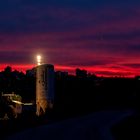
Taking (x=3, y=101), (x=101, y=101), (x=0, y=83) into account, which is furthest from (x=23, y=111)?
(x=101, y=101)

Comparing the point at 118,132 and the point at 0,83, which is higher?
the point at 0,83

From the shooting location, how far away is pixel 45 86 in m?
37.4

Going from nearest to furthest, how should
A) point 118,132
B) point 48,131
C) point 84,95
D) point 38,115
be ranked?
point 48,131
point 118,132
point 38,115
point 84,95

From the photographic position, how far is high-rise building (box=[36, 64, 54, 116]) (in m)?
37.2

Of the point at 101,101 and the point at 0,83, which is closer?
the point at 0,83

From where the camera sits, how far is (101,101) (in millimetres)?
61375

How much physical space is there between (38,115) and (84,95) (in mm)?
20984

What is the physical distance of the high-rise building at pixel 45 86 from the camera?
37.2 meters

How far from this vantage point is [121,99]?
220 ft

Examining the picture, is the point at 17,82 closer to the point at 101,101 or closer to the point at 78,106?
the point at 78,106

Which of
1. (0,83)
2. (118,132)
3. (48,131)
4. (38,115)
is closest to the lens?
(48,131)

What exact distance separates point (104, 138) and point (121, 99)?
4366cm

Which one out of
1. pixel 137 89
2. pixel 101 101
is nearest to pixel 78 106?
pixel 101 101

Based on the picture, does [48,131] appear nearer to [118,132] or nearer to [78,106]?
[118,132]
